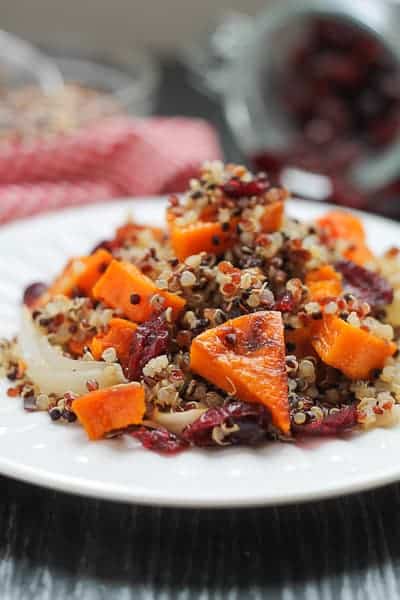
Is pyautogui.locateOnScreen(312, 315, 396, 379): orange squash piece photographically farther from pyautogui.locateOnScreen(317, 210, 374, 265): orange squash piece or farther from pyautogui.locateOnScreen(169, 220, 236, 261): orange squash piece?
pyautogui.locateOnScreen(317, 210, 374, 265): orange squash piece

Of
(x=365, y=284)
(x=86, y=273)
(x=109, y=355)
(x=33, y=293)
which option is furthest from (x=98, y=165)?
(x=109, y=355)

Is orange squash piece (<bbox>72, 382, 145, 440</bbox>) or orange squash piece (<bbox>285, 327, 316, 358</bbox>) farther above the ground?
orange squash piece (<bbox>285, 327, 316, 358</bbox>)

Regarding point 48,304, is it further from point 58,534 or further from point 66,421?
point 58,534

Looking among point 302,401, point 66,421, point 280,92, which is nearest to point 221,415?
point 302,401

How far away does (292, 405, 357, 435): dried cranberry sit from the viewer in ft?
6.32

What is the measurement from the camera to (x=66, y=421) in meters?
1.98

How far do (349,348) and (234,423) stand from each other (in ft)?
1.14

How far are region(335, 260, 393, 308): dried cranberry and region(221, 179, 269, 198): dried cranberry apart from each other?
28cm

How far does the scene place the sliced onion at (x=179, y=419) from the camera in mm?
1936

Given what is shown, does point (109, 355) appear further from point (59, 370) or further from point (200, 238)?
point (200, 238)

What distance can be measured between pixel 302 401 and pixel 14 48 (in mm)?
3183

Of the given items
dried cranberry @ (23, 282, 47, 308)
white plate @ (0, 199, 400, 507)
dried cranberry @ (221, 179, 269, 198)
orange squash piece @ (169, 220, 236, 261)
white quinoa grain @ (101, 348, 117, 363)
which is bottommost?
white plate @ (0, 199, 400, 507)

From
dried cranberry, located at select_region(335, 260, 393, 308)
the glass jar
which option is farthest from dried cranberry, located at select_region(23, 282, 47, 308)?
the glass jar

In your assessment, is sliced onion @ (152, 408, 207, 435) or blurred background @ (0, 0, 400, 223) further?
blurred background @ (0, 0, 400, 223)
